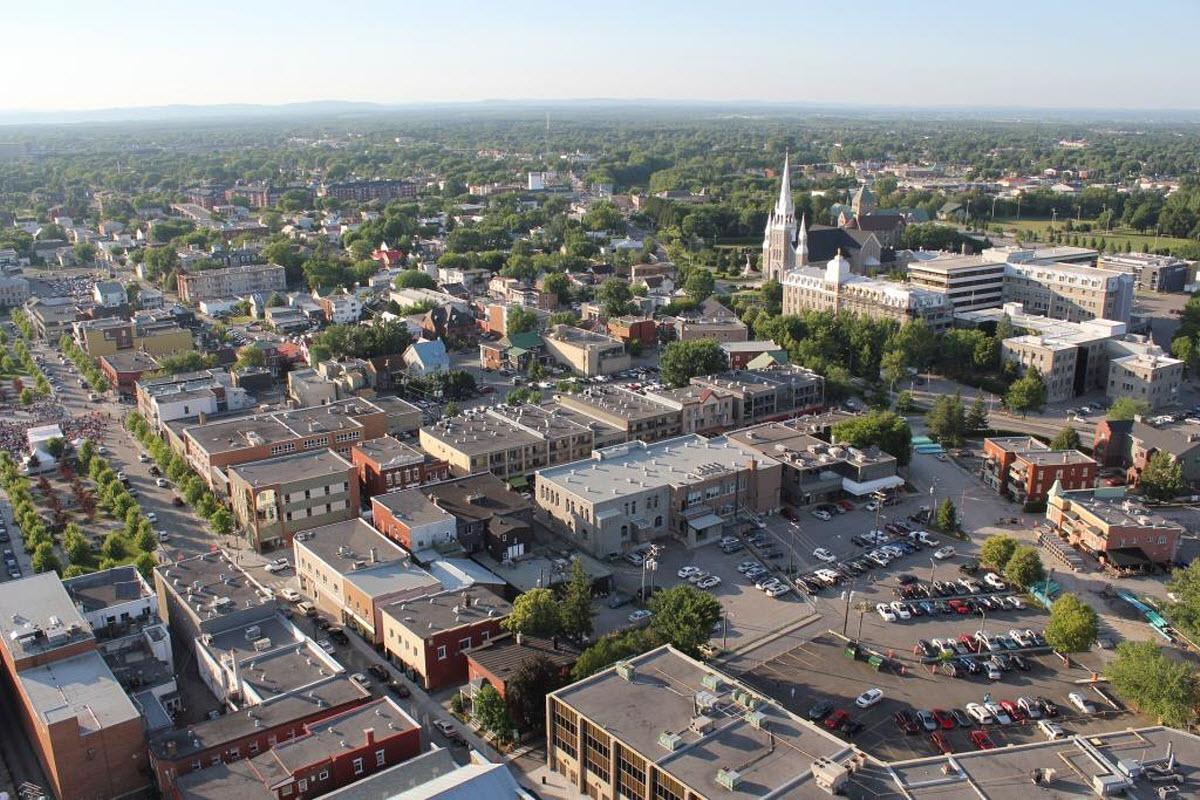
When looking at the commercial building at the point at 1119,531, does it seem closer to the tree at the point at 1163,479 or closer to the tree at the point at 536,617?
the tree at the point at 1163,479

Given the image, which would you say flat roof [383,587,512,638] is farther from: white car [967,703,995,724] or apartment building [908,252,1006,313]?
apartment building [908,252,1006,313]

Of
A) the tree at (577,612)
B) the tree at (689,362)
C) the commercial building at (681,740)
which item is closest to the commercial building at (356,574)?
the tree at (577,612)

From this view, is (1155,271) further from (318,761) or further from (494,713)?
(318,761)

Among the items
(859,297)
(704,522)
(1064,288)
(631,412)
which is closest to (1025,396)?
(859,297)

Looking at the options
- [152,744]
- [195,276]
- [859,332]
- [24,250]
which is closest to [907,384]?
[859,332]

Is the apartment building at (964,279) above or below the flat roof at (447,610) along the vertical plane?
above

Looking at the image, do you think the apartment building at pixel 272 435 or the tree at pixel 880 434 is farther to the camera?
the tree at pixel 880 434
